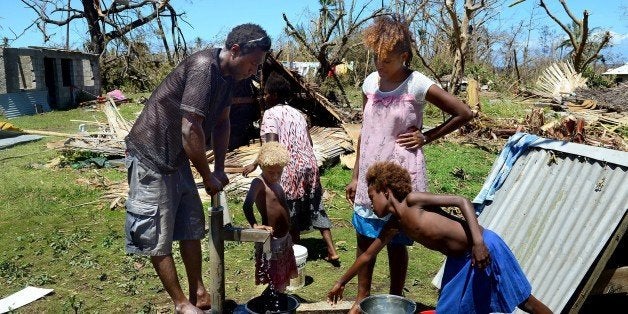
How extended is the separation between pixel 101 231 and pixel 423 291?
378cm

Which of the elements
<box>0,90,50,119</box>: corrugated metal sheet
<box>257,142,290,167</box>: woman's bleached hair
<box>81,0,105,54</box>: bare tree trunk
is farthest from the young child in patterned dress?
<box>81,0,105,54</box>: bare tree trunk

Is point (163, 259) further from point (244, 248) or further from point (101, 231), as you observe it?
point (101, 231)

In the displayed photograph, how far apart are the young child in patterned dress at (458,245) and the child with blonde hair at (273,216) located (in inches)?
34.9

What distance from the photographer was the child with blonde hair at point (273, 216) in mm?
3758

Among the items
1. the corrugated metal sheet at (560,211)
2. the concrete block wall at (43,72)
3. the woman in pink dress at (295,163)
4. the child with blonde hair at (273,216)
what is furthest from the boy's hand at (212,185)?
the concrete block wall at (43,72)

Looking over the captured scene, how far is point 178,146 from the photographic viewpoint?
334cm

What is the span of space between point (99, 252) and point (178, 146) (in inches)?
110

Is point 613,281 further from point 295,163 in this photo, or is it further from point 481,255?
point 295,163

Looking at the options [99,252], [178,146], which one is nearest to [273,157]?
[178,146]

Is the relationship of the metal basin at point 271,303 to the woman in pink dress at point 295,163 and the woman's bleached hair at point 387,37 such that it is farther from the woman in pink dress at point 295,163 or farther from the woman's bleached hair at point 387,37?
the woman in pink dress at point 295,163

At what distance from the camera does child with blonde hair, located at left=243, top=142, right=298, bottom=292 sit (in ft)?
12.3

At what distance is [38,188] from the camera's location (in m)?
8.22

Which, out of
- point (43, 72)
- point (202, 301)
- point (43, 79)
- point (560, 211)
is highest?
point (560, 211)

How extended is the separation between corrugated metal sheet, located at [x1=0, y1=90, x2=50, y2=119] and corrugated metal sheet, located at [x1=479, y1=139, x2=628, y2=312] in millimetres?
17743
